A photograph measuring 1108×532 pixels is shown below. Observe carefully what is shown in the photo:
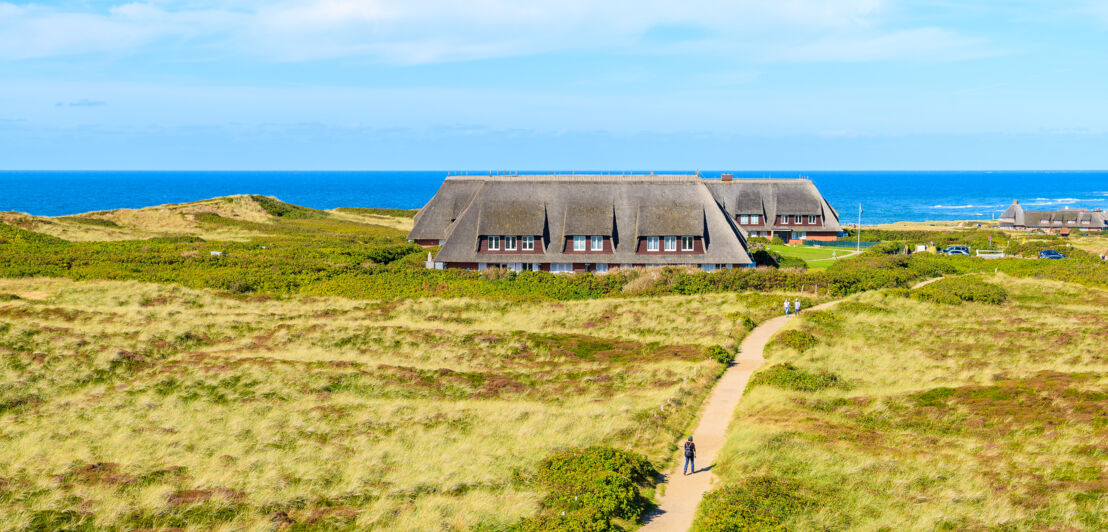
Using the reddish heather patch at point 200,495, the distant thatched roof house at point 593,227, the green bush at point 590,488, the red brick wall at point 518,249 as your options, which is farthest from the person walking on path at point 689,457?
the red brick wall at point 518,249

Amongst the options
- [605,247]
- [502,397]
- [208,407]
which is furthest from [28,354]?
[605,247]

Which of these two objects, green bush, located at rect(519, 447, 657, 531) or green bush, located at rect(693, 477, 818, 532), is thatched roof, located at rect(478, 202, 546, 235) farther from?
green bush, located at rect(693, 477, 818, 532)

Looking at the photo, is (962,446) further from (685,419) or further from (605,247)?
(605,247)

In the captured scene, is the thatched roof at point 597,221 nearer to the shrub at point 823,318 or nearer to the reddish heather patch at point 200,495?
the shrub at point 823,318

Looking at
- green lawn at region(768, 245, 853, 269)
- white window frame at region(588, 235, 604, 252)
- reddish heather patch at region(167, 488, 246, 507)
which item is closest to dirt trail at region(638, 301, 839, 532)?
reddish heather patch at region(167, 488, 246, 507)

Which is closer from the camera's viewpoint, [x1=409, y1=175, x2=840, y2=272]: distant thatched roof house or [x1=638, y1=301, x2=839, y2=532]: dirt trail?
[x1=638, y1=301, x2=839, y2=532]: dirt trail
